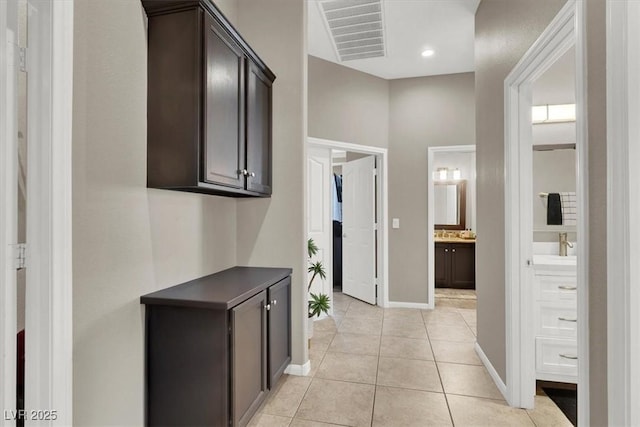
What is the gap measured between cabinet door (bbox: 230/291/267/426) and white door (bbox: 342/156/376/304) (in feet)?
9.25

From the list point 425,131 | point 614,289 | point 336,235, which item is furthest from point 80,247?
point 336,235

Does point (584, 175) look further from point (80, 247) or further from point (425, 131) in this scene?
point (425, 131)

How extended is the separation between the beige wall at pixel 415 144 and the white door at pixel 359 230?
0.86ft

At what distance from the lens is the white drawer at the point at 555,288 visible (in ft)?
7.77

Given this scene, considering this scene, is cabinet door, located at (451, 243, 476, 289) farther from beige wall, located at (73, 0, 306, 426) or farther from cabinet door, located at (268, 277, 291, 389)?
beige wall, located at (73, 0, 306, 426)

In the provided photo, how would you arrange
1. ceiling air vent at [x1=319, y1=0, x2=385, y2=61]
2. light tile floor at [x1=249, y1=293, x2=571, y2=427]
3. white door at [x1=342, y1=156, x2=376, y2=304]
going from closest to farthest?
light tile floor at [x1=249, y1=293, x2=571, y2=427]
ceiling air vent at [x1=319, y1=0, x2=385, y2=61]
white door at [x1=342, y1=156, x2=376, y2=304]

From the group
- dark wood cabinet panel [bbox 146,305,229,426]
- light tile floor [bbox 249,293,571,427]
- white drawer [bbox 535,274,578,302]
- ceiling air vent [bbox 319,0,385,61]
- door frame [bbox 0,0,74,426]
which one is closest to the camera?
door frame [bbox 0,0,74,426]

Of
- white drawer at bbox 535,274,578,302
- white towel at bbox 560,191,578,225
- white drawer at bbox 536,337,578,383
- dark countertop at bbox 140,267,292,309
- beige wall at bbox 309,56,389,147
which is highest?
beige wall at bbox 309,56,389,147

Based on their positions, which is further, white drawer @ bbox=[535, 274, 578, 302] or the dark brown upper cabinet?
white drawer @ bbox=[535, 274, 578, 302]

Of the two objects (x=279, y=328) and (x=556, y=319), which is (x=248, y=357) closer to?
(x=279, y=328)

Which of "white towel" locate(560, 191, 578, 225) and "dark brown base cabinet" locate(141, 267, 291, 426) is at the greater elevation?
"white towel" locate(560, 191, 578, 225)

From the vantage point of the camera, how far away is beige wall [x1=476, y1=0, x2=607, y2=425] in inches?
48.4

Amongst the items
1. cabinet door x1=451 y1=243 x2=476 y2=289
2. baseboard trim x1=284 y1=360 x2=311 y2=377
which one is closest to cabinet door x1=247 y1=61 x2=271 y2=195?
baseboard trim x1=284 y1=360 x2=311 y2=377

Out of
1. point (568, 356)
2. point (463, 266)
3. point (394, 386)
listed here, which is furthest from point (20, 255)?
point (463, 266)
